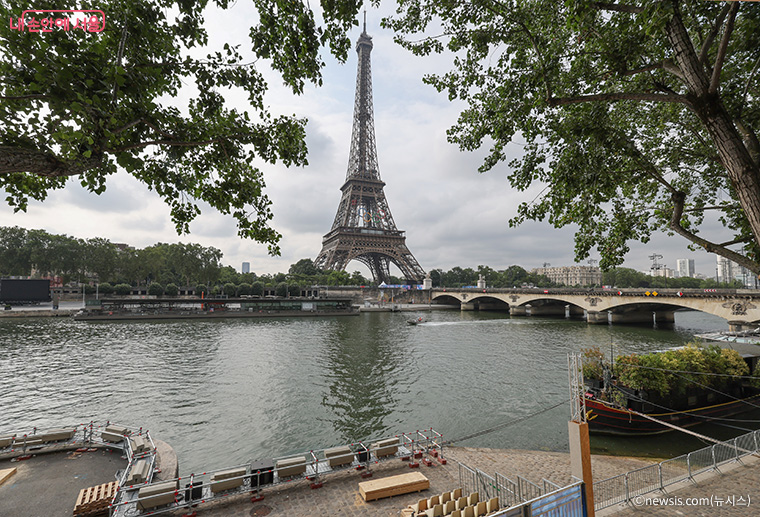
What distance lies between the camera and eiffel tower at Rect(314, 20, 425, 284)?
85500 millimetres

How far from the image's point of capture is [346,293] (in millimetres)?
92438

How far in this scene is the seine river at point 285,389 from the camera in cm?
1386

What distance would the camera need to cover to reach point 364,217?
307 ft

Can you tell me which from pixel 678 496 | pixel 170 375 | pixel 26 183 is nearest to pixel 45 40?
pixel 26 183

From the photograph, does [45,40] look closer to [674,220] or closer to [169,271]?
[674,220]

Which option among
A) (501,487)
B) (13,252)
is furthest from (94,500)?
(13,252)

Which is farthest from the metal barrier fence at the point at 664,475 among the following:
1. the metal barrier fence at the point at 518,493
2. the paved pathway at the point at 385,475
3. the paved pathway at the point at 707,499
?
the metal barrier fence at the point at 518,493

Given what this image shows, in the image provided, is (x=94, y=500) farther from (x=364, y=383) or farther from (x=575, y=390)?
(x=364, y=383)

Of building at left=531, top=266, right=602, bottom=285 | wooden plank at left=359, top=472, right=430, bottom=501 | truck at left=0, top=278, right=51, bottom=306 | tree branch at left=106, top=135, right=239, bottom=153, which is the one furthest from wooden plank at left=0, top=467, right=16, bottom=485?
building at left=531, top=266, right=602, bottom=285

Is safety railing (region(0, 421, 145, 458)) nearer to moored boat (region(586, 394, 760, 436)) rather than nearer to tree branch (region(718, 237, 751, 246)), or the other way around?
tree branch (region(718, 237, 751, 246))

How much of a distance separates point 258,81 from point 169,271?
313 feet

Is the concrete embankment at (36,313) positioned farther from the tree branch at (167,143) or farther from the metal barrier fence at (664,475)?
the metal barrier fence at (664,475)

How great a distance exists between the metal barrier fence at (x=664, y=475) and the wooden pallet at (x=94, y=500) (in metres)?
11.4

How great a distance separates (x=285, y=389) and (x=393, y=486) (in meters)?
13.0
